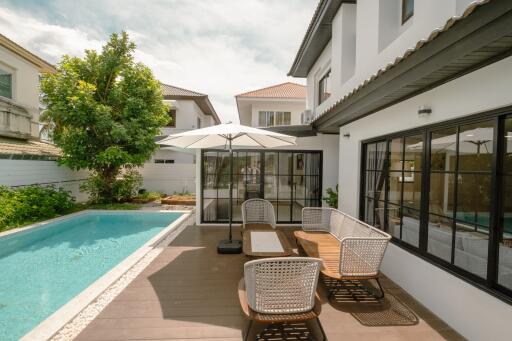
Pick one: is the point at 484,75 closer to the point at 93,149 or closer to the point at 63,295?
the point at 63,295

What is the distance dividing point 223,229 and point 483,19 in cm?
759

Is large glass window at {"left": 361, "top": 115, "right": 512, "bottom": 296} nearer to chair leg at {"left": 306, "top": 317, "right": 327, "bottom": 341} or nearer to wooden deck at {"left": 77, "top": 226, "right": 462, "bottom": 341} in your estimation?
wooden deck at {"left": 77, "top": 226, "right": 462, "bottom": 341}

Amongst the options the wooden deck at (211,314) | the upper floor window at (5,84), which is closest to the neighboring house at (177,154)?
the upper floor window at (5,84)

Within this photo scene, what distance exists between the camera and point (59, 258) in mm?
6715

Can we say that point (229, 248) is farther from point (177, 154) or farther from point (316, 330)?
point (177, 154)

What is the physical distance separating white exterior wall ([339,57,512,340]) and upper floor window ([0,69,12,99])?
700 inches

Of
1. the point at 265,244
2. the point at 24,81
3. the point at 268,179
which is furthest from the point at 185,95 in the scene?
the point at 265,244

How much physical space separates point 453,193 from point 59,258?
8.80m

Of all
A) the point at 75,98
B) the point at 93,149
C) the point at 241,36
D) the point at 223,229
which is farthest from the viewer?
the point at 93,149

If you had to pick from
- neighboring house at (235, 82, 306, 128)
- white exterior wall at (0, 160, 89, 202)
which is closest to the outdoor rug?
white exterior wall at (0, 160, 89, 202)

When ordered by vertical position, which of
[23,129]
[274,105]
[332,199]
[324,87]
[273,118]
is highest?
[274,105]

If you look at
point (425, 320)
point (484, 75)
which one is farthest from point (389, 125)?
point (425, 320)

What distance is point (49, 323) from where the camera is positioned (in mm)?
3318

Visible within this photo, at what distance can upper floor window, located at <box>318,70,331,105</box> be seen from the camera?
955cm
